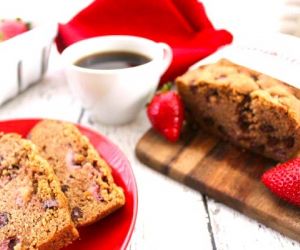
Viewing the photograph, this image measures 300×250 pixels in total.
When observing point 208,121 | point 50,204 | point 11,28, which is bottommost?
point 208,121

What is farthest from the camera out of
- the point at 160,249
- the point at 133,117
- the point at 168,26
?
the point at 168,26

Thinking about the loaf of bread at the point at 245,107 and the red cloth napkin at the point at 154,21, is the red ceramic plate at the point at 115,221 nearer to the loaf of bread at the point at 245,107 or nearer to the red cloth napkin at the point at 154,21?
the loaf of bread at the point at 245,107

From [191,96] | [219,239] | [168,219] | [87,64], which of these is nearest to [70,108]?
[87,64]

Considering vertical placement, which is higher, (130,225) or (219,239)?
(130,225)

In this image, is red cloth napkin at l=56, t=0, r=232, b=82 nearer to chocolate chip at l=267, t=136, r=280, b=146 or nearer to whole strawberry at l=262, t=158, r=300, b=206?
chocolate chip at l=267, t=136, r=280, b=146

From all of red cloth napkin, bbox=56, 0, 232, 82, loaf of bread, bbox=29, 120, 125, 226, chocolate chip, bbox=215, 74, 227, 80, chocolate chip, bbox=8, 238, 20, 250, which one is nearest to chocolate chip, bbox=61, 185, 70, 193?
loaf of bread, bbox=29, 120, 125, 226

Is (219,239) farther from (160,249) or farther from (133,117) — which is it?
(133,117)

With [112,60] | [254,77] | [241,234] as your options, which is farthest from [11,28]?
→ [241,234]

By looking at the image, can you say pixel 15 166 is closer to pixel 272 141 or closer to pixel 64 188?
pixel 64 188
